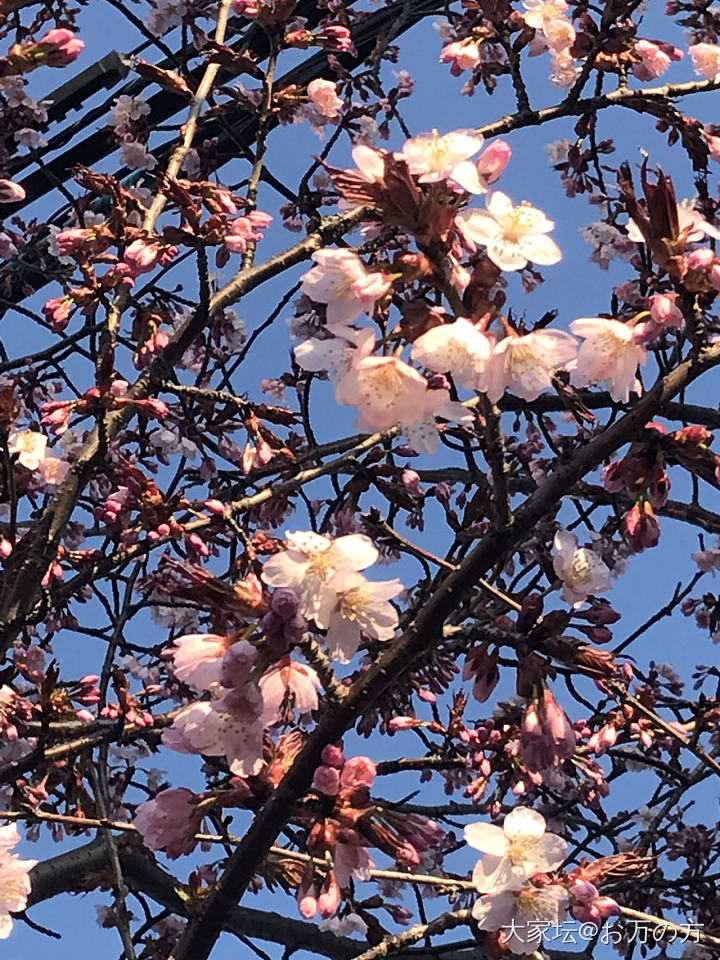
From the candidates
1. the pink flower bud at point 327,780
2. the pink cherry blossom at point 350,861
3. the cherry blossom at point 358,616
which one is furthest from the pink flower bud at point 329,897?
the cherry blossom at point 358,616

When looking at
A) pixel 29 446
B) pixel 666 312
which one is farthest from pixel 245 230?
pixel 666 312

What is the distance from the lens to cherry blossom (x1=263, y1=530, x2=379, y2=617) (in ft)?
4.78

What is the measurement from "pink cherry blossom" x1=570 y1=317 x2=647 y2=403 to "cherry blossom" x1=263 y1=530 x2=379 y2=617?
545 mm

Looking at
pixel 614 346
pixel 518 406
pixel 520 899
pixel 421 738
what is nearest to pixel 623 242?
pixel 518 406

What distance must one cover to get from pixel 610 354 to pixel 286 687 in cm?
83

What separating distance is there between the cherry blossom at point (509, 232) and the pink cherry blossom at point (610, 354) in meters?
0.15

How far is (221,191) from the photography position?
244 cm

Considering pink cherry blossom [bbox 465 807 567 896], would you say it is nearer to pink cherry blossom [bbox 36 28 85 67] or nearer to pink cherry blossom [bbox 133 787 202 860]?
pink cherry blossom [bbox 133 787 202 860]

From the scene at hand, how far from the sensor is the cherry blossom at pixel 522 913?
1.74 meters

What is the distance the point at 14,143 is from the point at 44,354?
130cm

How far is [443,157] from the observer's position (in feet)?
4.78

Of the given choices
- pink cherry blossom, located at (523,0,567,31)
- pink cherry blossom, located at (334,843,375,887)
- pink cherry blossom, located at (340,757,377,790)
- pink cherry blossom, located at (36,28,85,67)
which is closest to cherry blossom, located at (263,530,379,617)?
pink cherry blossom, located at (340,757,377,790)

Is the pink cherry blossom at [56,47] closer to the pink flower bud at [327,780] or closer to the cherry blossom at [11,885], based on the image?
the pink flower bud at [327,780]

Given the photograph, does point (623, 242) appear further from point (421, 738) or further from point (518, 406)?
point (421, 738)
